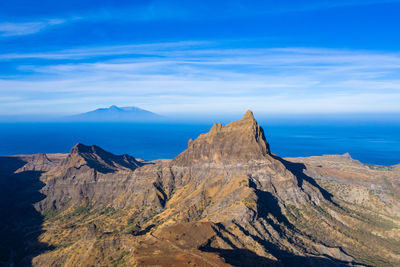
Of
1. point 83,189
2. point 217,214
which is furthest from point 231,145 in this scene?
point 83,189

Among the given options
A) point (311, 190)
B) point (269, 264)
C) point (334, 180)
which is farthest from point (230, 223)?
point (334, 180)

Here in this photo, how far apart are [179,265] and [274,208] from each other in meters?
71.7

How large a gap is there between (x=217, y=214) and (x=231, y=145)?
170 ft

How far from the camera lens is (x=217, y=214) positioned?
122m

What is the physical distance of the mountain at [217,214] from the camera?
312 ft

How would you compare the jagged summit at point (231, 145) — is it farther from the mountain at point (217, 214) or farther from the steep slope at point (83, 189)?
the steep slope at point (83, 189)

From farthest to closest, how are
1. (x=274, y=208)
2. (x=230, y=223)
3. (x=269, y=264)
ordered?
(x=274, y=208) → (x=230, y=223) → (x=269, y=264)

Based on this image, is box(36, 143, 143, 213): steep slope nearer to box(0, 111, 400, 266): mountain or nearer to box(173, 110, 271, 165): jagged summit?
box(0, 111, 400, 266): mountain

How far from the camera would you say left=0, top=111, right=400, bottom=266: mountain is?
9512cm

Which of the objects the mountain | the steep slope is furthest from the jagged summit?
the steep slope

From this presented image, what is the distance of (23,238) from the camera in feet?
451

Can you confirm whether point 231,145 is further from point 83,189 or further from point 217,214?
point 83,189

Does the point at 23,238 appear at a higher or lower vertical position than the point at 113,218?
lower

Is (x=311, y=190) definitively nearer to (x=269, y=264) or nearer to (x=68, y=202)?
(x=269, y=264)
